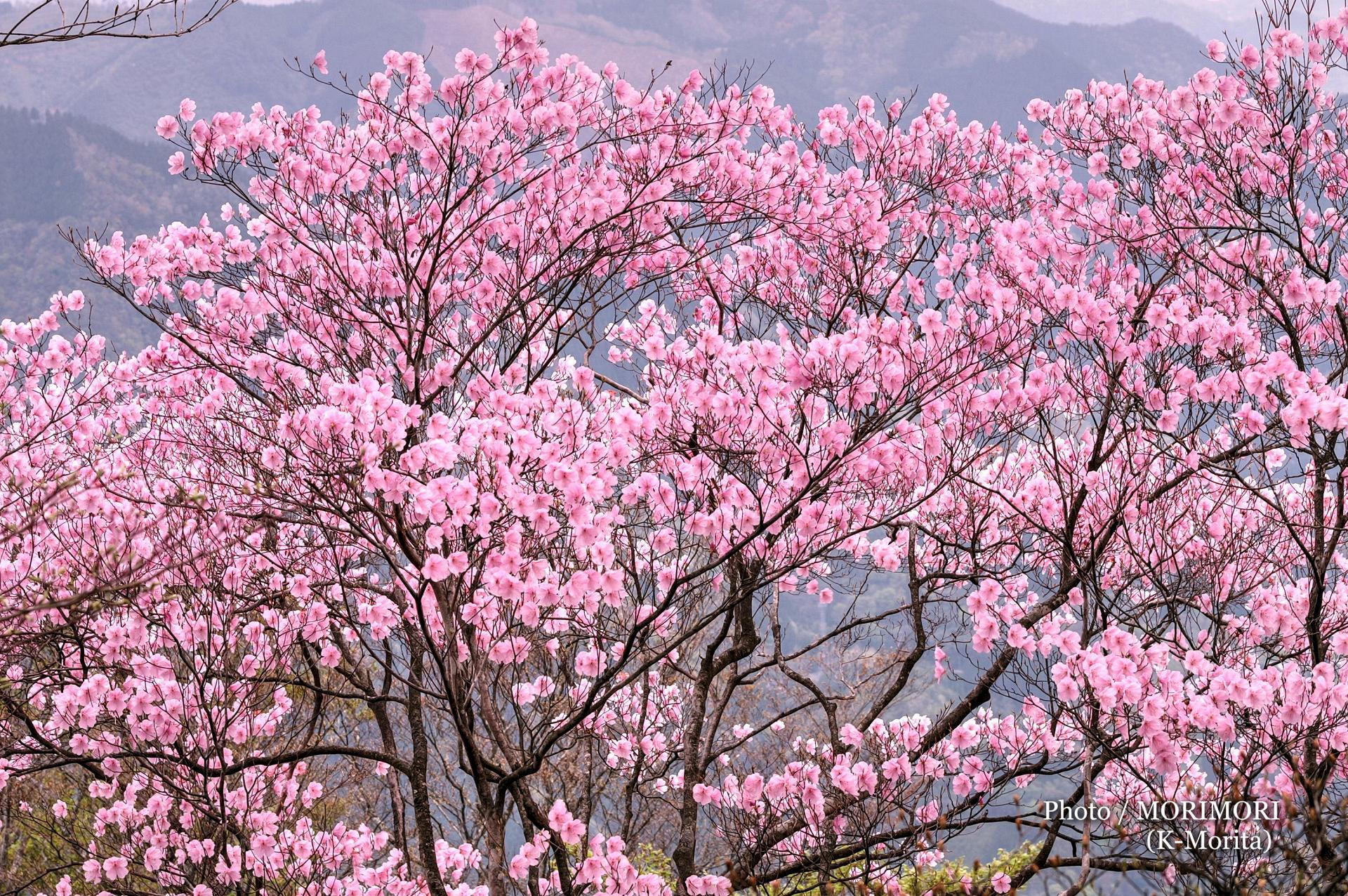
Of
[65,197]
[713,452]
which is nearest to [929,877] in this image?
[713,452]

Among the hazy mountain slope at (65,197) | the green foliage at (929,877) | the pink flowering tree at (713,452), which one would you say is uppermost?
the hazy mountain slope at (65,197)

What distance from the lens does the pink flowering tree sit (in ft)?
18.8

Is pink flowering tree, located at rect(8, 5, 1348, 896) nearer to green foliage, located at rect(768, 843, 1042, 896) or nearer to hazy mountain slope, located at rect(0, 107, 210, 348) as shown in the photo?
green foliage, located at rect(768, 843, 1042, 896)

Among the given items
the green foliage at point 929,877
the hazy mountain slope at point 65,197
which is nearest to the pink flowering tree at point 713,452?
the green foliage at point 929,877

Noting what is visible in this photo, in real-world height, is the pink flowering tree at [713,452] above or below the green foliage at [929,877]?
above

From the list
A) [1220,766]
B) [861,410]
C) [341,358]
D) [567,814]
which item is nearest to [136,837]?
[567,814]

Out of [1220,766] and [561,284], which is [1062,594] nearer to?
[1220,766]

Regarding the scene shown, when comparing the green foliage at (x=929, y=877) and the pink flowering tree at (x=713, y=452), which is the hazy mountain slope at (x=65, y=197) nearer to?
the pink flowering tree at (x=713, y=452)

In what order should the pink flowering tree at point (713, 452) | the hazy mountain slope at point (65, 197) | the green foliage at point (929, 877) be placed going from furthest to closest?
the hazy mountain slope at point (65, 197)
the green foliage at point (929, 877)
the pink flowering tree at point (713, 452)

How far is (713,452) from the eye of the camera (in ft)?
21.1

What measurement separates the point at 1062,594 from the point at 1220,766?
1.32m

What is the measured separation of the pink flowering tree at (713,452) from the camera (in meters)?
5.73

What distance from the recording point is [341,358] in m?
6.89

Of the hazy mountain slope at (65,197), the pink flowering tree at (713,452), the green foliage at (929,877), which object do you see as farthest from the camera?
the hazy mountain slope at (65,197)
